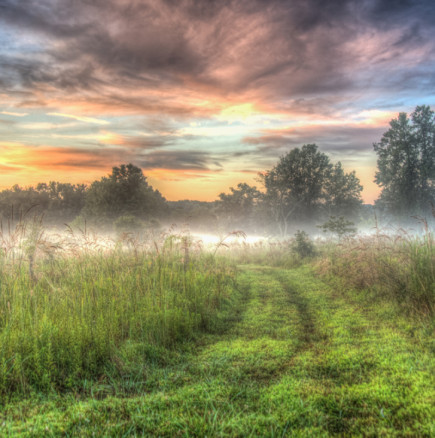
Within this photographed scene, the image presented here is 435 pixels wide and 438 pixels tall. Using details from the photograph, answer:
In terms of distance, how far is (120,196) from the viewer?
1309 inches

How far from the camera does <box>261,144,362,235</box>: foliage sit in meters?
48.4

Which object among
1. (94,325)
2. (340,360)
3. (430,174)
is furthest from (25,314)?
(430,174)

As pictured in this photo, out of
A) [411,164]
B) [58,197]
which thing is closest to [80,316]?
[411,164]

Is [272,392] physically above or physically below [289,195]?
below

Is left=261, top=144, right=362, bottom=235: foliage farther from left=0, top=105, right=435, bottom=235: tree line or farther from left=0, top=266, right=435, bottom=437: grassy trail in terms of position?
left=0, top=266, right=435, bottom=437: grassy trail

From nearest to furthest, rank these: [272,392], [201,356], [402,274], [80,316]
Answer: [272,392], [201,356], [80,316], [402,274]

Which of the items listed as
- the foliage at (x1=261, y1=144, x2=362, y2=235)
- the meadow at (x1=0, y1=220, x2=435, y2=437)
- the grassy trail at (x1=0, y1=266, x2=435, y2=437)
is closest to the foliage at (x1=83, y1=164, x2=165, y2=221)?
the foliage at (x1=261, y1=144, x2=362, y2=235)

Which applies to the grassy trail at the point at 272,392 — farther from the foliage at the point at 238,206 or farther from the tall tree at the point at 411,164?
the foliage at the point at 238,206

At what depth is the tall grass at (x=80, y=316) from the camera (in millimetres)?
3969

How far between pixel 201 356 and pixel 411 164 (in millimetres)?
40274

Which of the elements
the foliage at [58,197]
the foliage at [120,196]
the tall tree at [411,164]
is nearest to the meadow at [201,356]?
the foliage at [120,196]

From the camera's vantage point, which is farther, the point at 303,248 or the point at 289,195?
the point at 289,195

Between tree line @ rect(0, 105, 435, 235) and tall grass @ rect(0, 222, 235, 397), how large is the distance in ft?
63.3

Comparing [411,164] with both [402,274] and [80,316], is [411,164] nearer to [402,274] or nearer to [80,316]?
[402,274]
